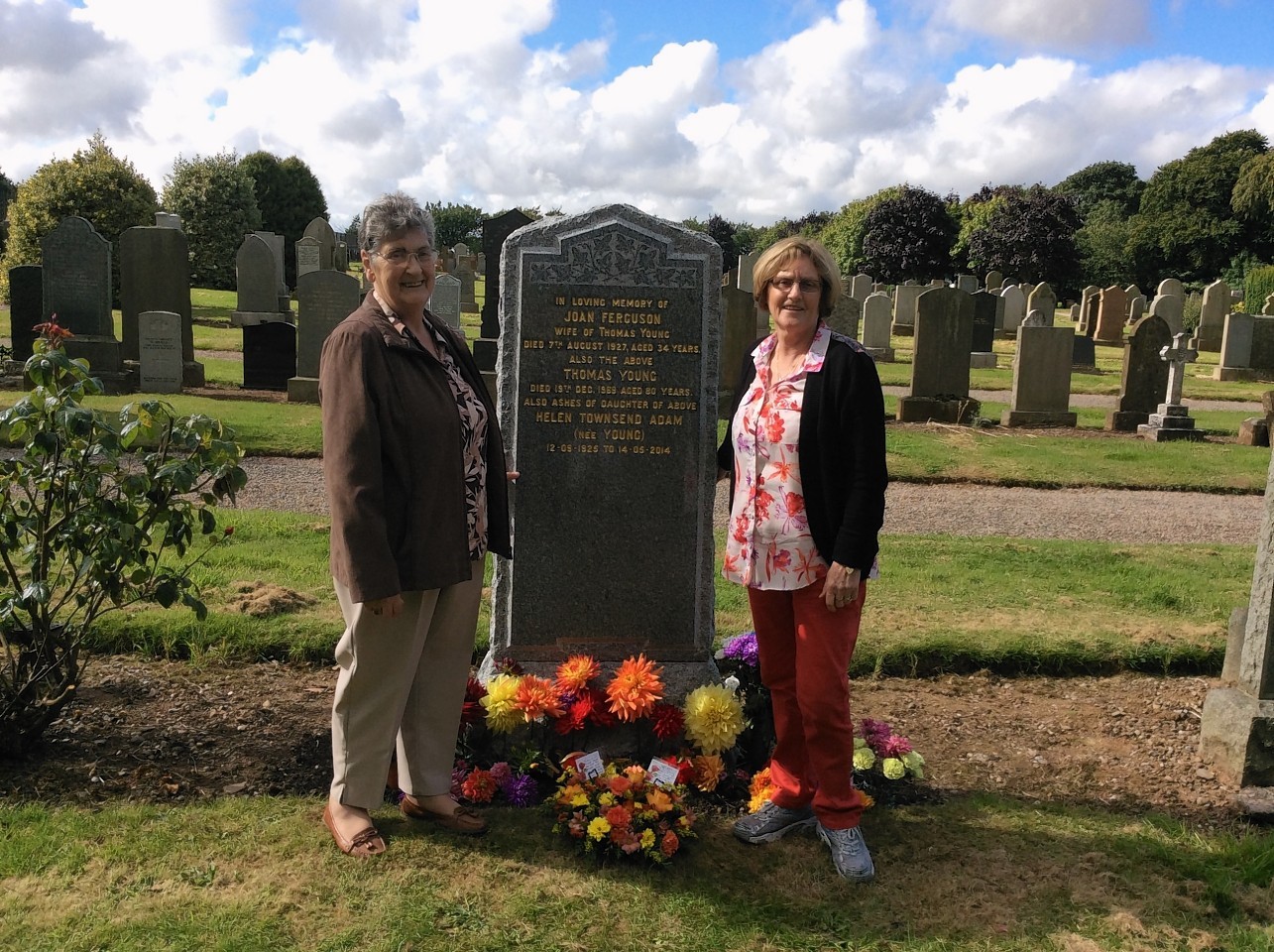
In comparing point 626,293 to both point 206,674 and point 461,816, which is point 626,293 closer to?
point 461,816

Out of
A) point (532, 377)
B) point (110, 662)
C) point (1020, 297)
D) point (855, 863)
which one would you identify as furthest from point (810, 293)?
point (1020, 297)

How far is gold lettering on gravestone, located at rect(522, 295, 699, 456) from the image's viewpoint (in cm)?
412

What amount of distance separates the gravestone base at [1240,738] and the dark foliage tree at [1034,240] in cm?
4265

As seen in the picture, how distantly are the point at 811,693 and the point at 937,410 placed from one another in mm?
11730

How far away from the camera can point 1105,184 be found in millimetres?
71188

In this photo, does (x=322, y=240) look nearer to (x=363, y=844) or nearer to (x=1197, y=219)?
(x=363, y=844)

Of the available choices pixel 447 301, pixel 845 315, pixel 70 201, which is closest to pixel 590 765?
pixel 845 315

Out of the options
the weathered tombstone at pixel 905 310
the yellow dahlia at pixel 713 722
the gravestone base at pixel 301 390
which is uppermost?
the weathered tombstone at pixel 905 310

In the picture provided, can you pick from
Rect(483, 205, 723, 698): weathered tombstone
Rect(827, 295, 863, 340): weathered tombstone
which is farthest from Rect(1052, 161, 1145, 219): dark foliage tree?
Rect(483, 205, 723, 698): weathered tombstone

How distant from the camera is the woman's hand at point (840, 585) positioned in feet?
10.4

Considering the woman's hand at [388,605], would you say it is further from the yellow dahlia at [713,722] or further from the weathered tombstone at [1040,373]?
the weathered tombstone at [1040,373]

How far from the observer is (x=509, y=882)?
10.6 ft

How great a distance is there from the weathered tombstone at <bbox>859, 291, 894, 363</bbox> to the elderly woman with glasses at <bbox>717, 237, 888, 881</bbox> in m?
19.1

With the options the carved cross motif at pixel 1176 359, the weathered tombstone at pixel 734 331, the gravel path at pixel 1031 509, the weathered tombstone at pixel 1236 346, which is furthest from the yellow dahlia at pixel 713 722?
the weathered tombstone at pixel 1236 346
